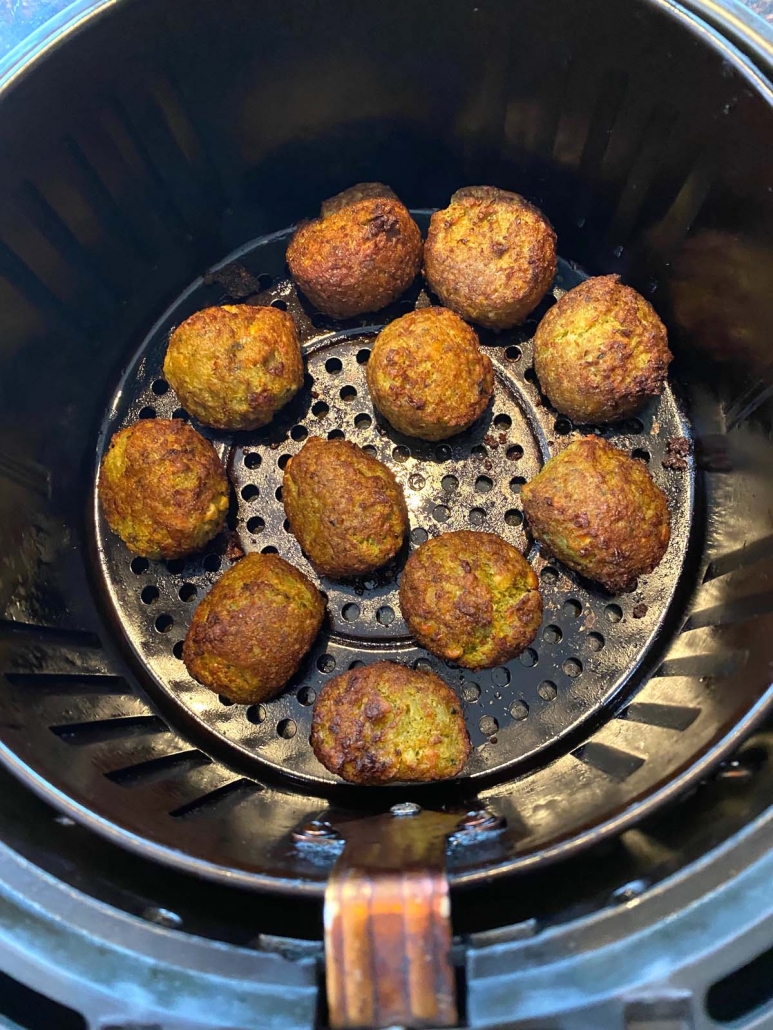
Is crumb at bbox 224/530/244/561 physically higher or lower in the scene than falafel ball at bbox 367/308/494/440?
lower

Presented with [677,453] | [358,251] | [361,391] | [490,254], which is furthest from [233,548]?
[677,453]

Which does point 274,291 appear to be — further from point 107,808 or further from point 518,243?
point 107,808

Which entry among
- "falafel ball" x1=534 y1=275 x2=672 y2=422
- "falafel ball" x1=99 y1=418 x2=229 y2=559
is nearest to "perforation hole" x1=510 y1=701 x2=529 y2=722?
"falafel ball" x1=534 y1=275 x2=672 y2=422

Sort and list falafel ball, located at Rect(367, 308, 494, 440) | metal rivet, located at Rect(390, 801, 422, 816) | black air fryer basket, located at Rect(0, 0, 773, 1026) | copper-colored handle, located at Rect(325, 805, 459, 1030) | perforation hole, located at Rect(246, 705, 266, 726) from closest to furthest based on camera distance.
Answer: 1. copper-colored handle, located at Rect(325, 805, 459, 1030)
2. black air fryer basket, located at Rect(0, 0, 773, 1026)
3. metal rivet, located at Rect(390, 801, 422, 816)
4. falafel ball, located at Rect(367, 308, 494, 440)
5. perforation hole, located at Rect(246, 705, 266, 726)

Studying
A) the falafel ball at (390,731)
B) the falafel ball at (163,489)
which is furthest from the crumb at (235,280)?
the falafel ball at (390,731)

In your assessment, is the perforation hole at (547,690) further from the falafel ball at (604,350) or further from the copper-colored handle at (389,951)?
the copper-colored handle at (389,951)

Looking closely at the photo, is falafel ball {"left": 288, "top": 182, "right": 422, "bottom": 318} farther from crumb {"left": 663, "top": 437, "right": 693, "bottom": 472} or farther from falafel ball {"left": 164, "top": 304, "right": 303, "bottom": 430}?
crumb {"left": 663, "top": 437, "right": 693, "bottom": 472}

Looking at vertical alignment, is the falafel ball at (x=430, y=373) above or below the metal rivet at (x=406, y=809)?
above
